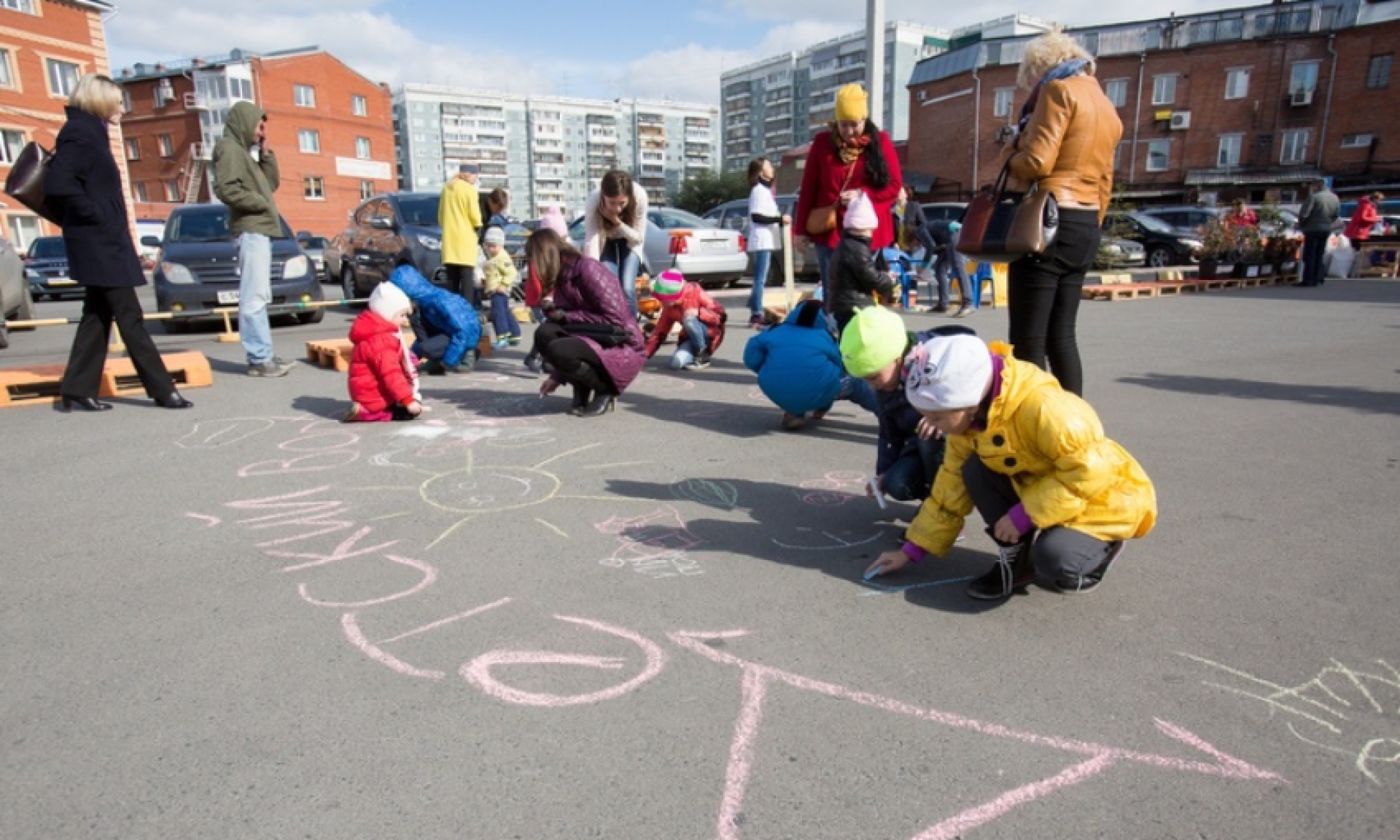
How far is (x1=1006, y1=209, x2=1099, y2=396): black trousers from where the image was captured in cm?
386

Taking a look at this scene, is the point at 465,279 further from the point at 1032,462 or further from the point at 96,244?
the point at 1032,462

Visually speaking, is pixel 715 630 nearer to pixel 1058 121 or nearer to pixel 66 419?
pixel 1058 121

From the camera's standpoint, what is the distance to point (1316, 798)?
1.82 metres

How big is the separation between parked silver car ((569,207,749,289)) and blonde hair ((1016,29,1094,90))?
28.5 feet

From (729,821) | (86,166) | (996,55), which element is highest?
(996,55)

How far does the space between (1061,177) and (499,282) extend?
247 inches

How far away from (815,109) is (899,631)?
111 meters

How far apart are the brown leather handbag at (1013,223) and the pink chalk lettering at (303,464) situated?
11.4 ft

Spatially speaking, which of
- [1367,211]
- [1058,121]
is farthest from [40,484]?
[1367,211]

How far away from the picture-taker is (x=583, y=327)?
5598 mm

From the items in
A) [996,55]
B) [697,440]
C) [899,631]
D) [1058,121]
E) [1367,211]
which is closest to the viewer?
[899,631]

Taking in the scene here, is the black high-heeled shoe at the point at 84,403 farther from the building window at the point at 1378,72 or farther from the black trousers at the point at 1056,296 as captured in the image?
the building window at the point at 1378,72

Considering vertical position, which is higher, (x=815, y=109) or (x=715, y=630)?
(x=815, y=109)

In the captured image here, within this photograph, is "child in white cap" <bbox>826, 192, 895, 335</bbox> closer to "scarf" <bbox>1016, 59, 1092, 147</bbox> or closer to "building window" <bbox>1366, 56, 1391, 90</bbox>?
"scarf" <bbox>1016, 59, 1092, 147</bbox>
